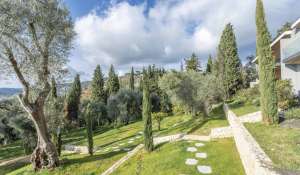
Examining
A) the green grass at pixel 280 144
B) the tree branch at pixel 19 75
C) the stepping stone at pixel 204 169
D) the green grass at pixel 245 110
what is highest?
the tree branch at pixel 19 75

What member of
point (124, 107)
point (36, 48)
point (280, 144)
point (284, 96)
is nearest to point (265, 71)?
point (284, 96)

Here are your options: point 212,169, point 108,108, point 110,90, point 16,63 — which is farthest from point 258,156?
point 110,90

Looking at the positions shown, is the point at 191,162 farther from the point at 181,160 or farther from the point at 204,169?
the point at 204,169

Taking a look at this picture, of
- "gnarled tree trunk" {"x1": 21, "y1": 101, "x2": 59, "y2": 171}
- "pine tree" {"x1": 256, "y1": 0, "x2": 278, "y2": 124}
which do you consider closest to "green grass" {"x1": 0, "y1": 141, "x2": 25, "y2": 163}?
"gnarled tree trunk" {"x1": 21, "y1": 101, "x2": 59, "y2": 171}

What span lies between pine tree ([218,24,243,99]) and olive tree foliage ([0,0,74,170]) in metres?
25.7

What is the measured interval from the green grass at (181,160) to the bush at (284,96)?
464 centimetres

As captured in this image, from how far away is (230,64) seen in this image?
3073 cm

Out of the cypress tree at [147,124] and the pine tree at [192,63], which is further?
the pine tree at [192,63]

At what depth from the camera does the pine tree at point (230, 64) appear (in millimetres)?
30641

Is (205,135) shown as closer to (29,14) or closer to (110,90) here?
(29,14)

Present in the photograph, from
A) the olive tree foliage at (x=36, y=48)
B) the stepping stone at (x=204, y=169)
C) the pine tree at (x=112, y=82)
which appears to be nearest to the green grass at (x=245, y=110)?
the stepping stone at (x=204, y=169)

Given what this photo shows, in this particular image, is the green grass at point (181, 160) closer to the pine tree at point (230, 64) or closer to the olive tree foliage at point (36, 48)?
the olive tree foliage at point (36, 48)

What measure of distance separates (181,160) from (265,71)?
22.1ft

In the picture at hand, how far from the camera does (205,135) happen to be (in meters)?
13.5
